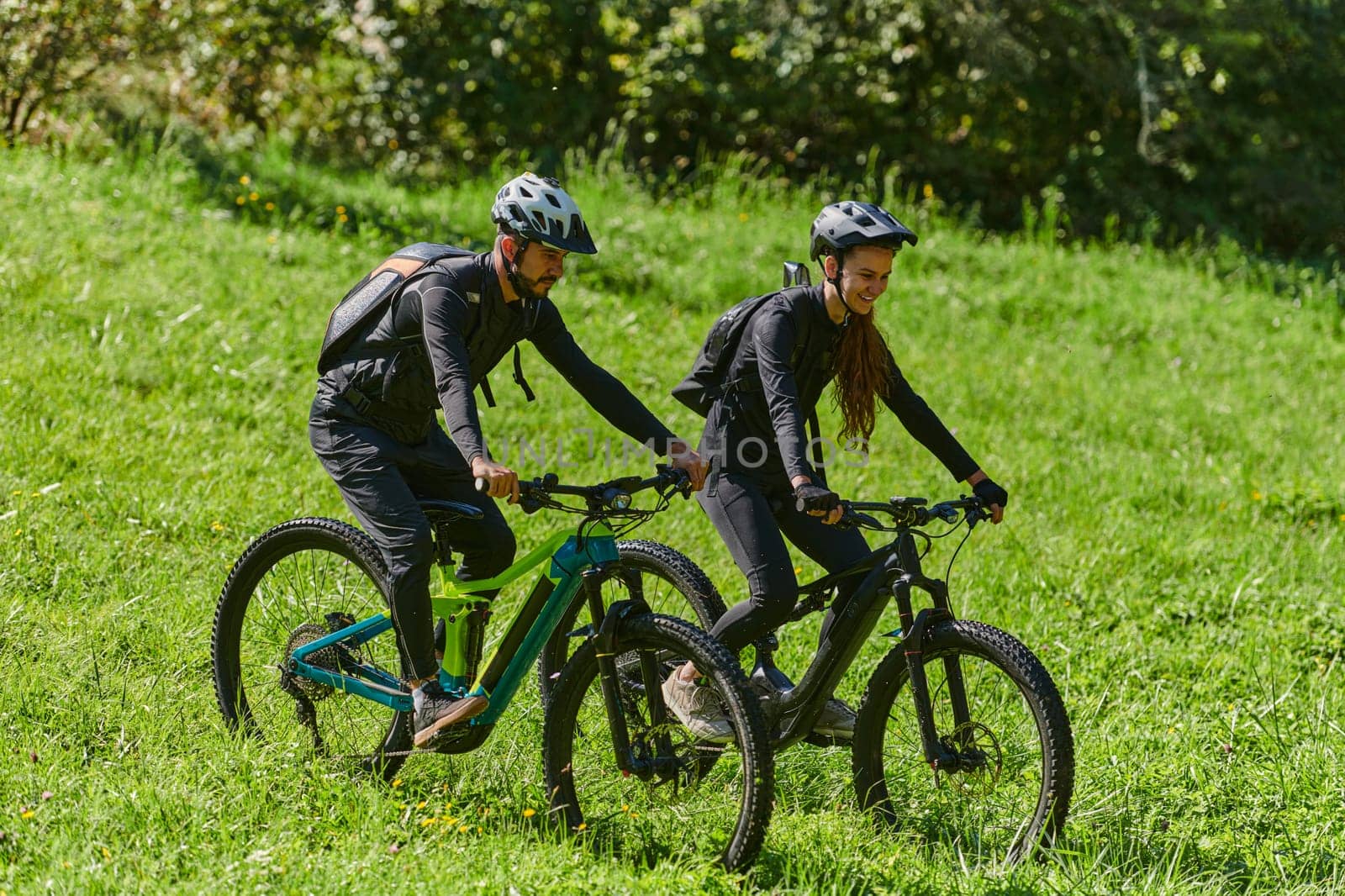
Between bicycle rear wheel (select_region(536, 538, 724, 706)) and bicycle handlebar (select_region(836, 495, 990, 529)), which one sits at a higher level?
bicycle handlebar (select_region(836, 495, 990, 529))

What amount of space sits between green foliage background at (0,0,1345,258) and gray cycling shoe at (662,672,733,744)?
8892mm

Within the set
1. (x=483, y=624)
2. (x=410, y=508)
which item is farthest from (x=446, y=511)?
(x=483, y=624)

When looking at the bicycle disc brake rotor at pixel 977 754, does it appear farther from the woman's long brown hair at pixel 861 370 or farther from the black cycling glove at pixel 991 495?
the woman's long brown hair at pixel 861 370

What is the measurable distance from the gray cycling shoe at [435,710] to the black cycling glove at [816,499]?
46.1 inches

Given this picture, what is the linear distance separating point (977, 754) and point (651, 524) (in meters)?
3.02


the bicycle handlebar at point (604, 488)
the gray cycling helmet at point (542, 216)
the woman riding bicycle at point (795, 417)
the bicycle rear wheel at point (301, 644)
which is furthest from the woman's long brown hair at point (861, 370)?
the bicycle rear wheel at point (301, 644)

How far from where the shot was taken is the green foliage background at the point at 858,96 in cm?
1244

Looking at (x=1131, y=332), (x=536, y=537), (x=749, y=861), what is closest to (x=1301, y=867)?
(x=749, y=861)

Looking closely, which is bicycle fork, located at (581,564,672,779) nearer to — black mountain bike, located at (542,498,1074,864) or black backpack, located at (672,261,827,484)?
black mountain bike, located at (542,498,1074,864)

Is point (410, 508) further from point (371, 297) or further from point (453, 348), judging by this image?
point (371, 297)

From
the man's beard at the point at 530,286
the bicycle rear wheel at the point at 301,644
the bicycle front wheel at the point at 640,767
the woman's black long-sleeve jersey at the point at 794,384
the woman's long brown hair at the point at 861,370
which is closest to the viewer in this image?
the bicycle front wheel at the point at 640,767

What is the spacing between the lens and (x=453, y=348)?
399 centimetres

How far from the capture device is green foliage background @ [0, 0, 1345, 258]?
12.4 metres

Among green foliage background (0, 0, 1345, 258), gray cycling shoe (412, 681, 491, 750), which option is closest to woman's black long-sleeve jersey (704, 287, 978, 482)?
gray cycling shoe (412, 681, 491, 750)
